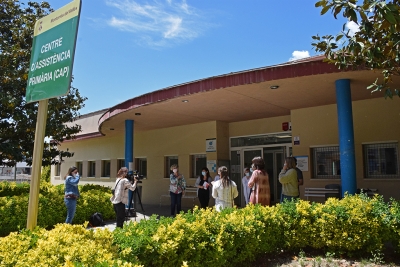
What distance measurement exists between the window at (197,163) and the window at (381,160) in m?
6.39

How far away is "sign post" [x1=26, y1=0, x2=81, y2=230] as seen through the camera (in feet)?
10.5

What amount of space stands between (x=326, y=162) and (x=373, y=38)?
19.6 ft

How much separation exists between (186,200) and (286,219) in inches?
365

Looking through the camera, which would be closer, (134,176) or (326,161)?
(134,176)

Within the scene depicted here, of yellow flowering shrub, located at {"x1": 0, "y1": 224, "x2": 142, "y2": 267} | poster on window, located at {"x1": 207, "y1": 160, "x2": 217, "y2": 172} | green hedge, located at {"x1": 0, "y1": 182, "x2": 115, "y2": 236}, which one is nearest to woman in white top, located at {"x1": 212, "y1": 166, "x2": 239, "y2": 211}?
yellow flowering shrub, located at {"x1": 0, "y1": 224, "x2": 142, "y2": 267}

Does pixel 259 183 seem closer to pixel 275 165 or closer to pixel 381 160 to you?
pixel 381 160

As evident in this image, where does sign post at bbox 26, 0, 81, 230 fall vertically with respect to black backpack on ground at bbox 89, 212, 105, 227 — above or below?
above

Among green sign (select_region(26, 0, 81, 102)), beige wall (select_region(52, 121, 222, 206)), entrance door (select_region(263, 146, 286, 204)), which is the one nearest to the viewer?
green sign (select_region(26, 0, 81, 102))

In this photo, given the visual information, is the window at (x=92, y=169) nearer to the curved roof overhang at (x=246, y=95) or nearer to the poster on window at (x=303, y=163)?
the curved roof overhang at (x=246, y=95)

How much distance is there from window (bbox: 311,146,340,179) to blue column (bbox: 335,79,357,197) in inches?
124

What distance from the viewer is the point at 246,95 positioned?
905cm

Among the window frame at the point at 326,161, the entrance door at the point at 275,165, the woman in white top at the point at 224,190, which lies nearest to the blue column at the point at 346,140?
the woman in white top at the point at 224,190

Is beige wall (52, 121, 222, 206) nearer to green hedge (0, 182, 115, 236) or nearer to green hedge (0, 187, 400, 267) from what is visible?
green hedge (0, 182, 115, 236)

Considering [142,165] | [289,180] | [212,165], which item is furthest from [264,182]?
[142,165]
